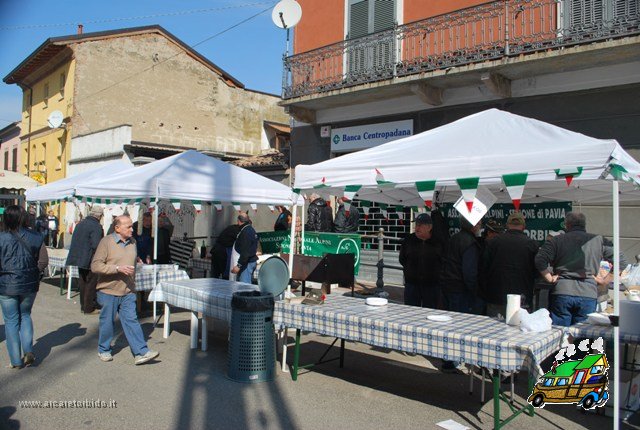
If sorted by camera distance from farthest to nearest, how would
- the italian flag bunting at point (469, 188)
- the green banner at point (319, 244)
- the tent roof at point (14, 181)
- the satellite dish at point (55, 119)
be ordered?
the satellite dish at point (55, 119) → the tent roof at point (14, 181) → the green banner at point (319, 244) → the italian flag bunting at point (469, 188)

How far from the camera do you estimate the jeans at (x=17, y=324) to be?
5988 mm

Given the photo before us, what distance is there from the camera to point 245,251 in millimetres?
8633

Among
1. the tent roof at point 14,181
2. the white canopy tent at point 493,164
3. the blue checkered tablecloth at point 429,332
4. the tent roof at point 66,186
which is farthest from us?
the tent roof at point 14,181

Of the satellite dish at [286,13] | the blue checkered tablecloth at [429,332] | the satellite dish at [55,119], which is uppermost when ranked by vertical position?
the satellite dish at [286,13]

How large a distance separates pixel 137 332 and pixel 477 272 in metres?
4.03

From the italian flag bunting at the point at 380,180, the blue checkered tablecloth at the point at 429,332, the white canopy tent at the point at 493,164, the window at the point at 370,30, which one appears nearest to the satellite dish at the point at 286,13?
the window at the point at 370,30

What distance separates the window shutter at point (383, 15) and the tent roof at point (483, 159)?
8166 millimetres

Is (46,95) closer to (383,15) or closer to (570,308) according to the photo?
(383,15)

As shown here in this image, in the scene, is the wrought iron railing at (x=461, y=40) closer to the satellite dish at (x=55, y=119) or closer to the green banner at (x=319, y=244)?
the green banner at (x=319, y=244)

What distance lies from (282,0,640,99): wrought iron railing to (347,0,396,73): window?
26 millimetres

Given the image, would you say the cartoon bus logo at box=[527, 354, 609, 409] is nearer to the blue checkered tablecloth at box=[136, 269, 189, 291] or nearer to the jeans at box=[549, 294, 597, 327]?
the jeans at box=[549, 294, 597, 327]

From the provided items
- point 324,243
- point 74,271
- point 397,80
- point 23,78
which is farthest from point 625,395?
point 23,78

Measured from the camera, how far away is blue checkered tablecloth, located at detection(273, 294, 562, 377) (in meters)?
4.21

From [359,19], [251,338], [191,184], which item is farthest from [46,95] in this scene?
[251,338]
